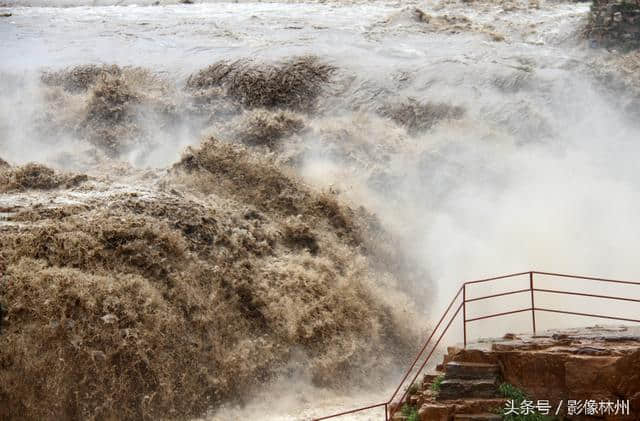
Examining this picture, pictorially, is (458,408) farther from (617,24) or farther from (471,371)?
(617,24)

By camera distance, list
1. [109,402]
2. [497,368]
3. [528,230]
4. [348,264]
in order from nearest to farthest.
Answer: [497,368] → [109,402] → [348,264] → [528,230]

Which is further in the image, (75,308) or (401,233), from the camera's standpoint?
(401,233)

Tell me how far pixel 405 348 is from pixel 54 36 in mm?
21226

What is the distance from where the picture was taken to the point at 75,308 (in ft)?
42.7

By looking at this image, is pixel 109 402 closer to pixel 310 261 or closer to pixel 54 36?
pixel 310 261

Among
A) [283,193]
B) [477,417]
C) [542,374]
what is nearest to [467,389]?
[477,417]

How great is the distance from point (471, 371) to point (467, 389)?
24cm

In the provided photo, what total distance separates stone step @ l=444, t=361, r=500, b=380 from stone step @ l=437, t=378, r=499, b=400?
2.3 inches

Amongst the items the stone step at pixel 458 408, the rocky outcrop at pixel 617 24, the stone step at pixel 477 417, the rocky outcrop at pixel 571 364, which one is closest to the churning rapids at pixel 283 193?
the rocky outcrop at pixel 617 24

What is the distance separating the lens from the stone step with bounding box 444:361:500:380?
10.1 m

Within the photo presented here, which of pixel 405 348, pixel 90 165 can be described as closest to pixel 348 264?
pixel 405 348

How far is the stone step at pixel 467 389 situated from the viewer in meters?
10.0

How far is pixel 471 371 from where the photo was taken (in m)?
10.2

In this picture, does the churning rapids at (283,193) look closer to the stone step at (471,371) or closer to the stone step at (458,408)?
the stone step at (458,408)
